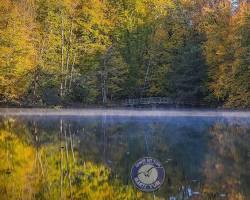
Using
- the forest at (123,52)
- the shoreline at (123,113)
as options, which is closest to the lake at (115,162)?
the shoreline at (123,113)

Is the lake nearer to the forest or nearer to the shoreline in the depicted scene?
the shoreline

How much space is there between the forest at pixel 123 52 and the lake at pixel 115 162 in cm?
2313

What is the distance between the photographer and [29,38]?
1955 inches

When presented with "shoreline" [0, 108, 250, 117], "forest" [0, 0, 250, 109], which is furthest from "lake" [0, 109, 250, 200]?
"forest" [0, 0, 250, 109]

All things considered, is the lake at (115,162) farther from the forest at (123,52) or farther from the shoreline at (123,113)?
the forest at (123,52)

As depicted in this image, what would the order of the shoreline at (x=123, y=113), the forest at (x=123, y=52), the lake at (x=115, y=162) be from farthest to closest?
the forest at (x=123, y=52) < the shoreline at (x=123, y=113) < the lake at (x=115, y=162)

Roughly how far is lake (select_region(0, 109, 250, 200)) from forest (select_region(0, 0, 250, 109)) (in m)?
23.1

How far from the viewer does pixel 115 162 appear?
1520 cm

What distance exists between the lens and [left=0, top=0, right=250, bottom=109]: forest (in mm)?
47438

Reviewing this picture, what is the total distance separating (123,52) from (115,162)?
134ft

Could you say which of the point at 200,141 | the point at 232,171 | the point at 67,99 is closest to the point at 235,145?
the point at 200,141

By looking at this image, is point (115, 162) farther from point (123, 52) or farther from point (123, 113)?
point (123, 52)

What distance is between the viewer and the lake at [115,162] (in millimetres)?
11242

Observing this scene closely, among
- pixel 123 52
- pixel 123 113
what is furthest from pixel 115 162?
pixel 123 52
